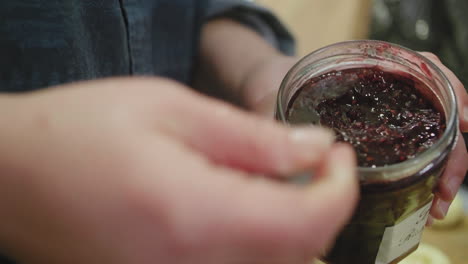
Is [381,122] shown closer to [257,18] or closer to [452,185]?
[452,185]

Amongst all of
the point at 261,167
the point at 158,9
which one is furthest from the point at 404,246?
the point at 158,9

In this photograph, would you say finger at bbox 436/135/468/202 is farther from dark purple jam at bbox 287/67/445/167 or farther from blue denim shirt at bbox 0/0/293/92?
blue denim shirt at bbox 0/0/293/92

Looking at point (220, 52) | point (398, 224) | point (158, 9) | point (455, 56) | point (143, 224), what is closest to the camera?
point (143, 224)

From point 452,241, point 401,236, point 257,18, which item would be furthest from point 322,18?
point 401,236

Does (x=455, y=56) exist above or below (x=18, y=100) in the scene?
below

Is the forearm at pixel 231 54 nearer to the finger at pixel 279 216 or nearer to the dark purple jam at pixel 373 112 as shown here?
the dark purple jam at pixel 373 112

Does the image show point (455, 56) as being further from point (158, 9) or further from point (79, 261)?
point (79, 261)

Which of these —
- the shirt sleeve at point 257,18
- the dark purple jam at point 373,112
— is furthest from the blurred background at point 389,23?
the dark purple jam at point 373,112

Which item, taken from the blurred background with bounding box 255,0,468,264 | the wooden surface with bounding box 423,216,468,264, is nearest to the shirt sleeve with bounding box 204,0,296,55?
the blurred background with bounding box 255,0,468,264
